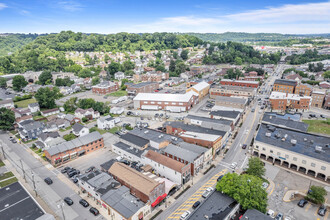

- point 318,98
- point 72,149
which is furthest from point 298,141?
point 72,149

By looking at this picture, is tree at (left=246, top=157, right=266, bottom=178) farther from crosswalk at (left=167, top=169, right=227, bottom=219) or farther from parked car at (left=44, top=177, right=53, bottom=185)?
parked car at (left=44, top=177, right=53, bottom=185)

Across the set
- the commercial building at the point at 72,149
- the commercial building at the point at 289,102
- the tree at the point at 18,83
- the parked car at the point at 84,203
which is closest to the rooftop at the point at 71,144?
the commercial building at the point at 72,149

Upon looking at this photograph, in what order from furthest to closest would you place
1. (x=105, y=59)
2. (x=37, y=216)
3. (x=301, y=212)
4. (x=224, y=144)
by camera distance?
(x=105, y=59) < (x=224, y=144) < (x=301, y=212) < (x=37, y=216)

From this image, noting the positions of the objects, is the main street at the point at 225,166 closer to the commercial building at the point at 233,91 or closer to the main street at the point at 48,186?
the commercial building at the point at 233,91

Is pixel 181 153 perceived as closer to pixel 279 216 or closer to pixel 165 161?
pixel 165 161

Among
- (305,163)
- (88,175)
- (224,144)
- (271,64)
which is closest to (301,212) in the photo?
(305,163)

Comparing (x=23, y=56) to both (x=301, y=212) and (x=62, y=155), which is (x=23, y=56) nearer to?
(x=62, y=155)
